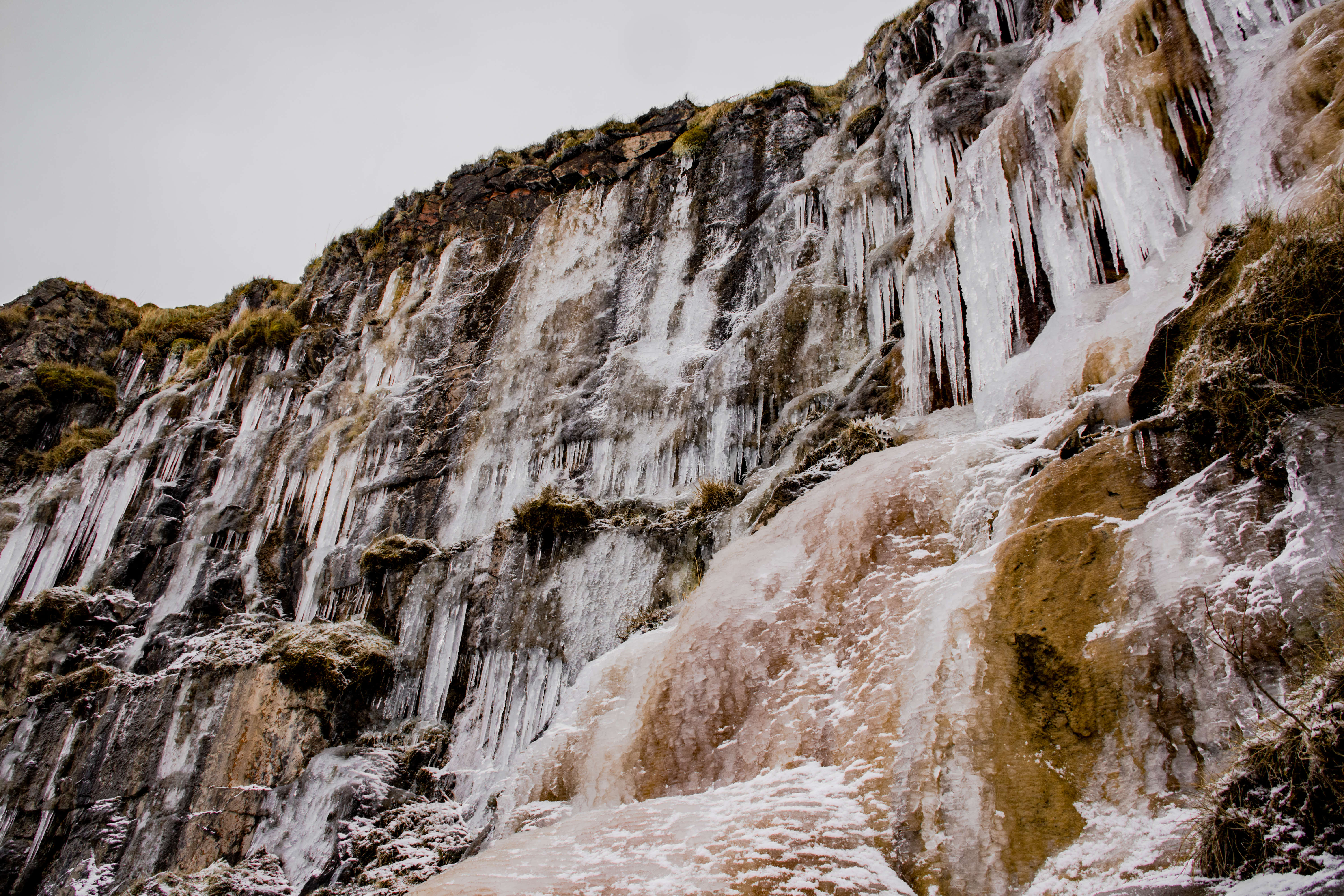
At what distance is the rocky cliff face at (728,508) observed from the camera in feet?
12.1

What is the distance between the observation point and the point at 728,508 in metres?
11.5

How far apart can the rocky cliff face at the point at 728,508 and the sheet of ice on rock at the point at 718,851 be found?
0.03 m

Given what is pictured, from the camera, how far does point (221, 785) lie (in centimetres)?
1274

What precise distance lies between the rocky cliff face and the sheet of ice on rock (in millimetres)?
34

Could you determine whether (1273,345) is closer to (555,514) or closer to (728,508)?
(728,508)

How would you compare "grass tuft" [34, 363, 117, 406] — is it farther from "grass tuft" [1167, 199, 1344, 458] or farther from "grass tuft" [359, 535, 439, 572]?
"grass tuft" [1167, 199, 1344, 458]

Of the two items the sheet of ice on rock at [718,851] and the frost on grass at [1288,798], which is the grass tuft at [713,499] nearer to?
the sheet of ice on rock at [718,851]

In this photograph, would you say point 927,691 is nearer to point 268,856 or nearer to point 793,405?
point 793,405

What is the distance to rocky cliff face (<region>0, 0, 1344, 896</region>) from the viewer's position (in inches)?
145

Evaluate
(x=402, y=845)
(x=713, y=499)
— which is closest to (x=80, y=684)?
(x=402, y=845)

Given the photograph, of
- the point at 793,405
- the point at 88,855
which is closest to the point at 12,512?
the point at 88,855

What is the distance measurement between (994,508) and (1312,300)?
81.5 inches

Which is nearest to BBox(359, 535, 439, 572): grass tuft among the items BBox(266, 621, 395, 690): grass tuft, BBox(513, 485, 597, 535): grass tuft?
BBox(266, 621, 395, 690): grass tuft

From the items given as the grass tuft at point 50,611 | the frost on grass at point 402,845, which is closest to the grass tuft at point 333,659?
the frost on grass at point 402,845
